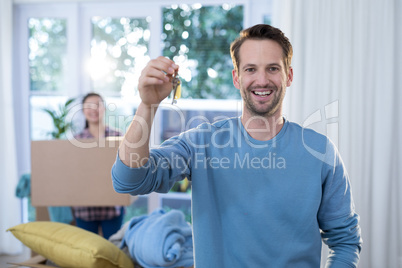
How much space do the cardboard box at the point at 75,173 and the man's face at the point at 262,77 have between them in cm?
93

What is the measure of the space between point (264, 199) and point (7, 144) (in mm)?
2886

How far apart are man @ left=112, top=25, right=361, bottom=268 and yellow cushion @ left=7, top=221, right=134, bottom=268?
616 mm

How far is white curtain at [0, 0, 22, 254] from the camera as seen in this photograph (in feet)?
10.8

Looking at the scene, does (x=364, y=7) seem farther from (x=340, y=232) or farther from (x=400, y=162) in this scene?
(x=340, y=232)

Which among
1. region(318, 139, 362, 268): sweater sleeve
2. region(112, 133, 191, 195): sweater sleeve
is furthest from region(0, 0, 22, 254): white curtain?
region(318, 139, 362, 268): sweater sleeve

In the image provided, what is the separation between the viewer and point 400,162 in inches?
105

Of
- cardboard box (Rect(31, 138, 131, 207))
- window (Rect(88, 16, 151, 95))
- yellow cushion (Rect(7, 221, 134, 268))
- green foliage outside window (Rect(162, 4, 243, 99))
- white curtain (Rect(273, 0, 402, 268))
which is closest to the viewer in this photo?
yellow cushion (Rect(7, 221, 134, 268))

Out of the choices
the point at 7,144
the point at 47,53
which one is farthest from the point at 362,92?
the point at 7,144

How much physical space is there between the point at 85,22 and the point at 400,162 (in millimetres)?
2639

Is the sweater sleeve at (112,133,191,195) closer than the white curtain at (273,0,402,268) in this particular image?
Yes

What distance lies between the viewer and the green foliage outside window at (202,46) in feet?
10.3

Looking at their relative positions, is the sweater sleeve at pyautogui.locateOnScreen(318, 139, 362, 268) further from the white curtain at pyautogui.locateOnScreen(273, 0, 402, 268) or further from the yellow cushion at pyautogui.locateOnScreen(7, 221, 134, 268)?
the white curtain at pyautogui.locateOnScreen(273, 0, 402, 268)

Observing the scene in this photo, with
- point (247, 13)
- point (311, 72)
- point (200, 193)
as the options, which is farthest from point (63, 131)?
point (200, 193)

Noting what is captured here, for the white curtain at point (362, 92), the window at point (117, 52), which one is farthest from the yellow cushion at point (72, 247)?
the window at point (117, 52)
